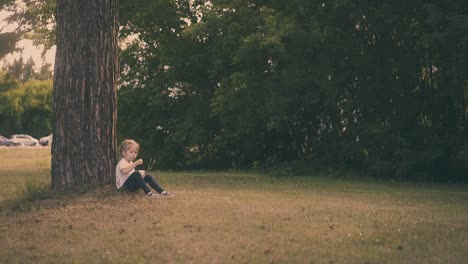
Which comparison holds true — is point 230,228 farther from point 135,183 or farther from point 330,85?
point 330,85

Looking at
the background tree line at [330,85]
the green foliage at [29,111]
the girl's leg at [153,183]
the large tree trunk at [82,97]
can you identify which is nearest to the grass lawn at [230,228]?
the girl's leg at [153,183]

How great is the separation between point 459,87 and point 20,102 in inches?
3443

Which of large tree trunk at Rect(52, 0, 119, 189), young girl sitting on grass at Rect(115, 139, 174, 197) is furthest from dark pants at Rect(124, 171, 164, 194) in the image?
large tree trunk at Rect(52, 0, 119, 189)

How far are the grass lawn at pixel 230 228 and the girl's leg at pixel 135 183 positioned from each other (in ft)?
0.55

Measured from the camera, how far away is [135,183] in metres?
12.2

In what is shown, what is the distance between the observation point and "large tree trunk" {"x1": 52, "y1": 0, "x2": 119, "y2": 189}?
12.3 metres

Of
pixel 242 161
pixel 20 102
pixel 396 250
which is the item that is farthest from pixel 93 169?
pixel 20 102

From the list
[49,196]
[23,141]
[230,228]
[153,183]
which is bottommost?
[230,228]

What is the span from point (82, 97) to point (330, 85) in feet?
32.3

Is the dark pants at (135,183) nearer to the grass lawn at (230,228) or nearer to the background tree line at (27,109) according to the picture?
the grass lawn at (230,228)

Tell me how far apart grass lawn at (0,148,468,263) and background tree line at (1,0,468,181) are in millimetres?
5715

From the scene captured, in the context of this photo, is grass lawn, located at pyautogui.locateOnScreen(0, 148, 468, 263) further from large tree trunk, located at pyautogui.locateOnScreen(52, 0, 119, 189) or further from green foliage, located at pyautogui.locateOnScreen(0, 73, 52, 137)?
green foliage, located at pyautogui.locateOnScreen(0, 73, 52, 137)

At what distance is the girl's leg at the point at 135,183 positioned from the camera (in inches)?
480

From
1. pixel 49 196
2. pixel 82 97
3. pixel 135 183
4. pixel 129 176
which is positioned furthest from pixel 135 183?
pixel 82 97
